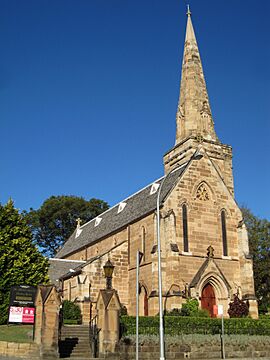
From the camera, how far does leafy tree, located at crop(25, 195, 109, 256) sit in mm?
70625

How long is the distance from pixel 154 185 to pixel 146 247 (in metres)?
7.21

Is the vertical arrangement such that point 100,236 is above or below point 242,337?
above

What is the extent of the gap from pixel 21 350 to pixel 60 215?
5017cm

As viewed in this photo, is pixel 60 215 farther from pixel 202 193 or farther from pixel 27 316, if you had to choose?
pixel 27 316

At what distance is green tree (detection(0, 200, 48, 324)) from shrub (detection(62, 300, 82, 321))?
3.31 meters

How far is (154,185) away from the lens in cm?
4016

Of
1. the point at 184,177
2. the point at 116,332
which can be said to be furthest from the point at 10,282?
the point at 184,177

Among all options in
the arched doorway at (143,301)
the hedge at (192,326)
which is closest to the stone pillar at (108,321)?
the hedge at (192,326)

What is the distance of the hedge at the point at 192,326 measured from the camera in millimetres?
22953

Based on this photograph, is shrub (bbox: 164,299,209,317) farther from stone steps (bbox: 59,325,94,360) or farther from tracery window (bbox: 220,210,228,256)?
tracery window (bbox: 220,210,228,256)

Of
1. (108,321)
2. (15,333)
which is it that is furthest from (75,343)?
(15,333)

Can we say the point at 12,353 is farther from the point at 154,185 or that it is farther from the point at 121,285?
the point at 154,185

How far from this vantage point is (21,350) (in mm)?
20812

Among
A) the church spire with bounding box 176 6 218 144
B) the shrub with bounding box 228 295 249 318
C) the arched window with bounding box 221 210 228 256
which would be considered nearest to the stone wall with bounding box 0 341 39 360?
the shrub with bounding box 228 295 249 318
